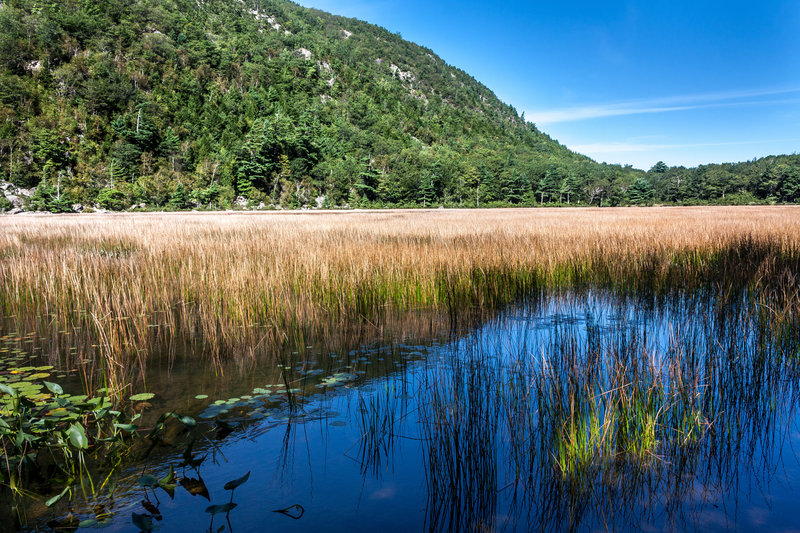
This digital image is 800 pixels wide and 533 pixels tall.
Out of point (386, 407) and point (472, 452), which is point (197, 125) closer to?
point (386, 407)

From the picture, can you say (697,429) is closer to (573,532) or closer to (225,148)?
(573,532)

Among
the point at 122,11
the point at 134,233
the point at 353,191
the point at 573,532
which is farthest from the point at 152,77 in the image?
the point at 573,532

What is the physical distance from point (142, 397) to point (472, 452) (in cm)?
228

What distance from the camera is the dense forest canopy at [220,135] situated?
5072 cm

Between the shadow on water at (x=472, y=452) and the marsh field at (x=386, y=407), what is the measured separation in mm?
13

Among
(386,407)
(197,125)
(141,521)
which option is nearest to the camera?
(141,521)

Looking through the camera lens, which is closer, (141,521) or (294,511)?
(141,521)

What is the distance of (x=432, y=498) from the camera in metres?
2.09

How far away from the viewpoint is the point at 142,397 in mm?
3107

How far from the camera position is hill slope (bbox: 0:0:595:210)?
50.7m

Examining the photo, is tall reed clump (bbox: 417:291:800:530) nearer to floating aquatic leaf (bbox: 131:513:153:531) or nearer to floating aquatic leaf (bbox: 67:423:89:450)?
floating aquatic leaf (bbox: 131:513:153:531)

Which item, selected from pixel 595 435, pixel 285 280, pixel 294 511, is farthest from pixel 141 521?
pixel 285 280

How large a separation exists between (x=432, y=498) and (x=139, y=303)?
14.0 ft

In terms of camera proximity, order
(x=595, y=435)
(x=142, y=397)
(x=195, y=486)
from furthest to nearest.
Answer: (x=142, y=397)
(x=595, y=435)
(x=195, y=486)
